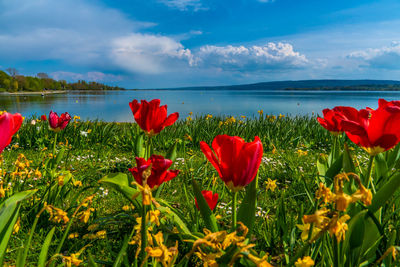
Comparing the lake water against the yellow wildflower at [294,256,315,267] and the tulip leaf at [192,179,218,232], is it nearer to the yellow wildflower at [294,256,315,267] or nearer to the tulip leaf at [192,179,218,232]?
the tulip leaf at [192,179,218,232]

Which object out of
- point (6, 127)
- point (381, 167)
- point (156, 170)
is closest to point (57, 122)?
point (6, 127)

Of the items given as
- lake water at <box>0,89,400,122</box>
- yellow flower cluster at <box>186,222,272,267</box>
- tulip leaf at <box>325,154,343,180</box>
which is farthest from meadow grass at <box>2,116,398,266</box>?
lake water at <box>0,89,400,122</box>

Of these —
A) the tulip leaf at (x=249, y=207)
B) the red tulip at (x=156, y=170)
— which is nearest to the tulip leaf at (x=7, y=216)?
the red tulip at (x=156, y=170)

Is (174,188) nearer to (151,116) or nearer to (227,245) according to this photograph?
(151,116)

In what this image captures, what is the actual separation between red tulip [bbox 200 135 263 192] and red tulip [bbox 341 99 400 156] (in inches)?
22.8

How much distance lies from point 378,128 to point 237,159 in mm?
794

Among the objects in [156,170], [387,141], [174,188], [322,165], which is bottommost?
[174,188]

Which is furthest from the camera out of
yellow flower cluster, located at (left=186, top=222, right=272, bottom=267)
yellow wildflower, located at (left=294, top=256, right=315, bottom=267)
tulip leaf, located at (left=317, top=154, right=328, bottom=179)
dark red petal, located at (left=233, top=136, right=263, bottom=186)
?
tulip leaf, located at (left=317, top=154, right=328, bottom=179)

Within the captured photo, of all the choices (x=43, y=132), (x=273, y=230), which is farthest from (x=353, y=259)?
(x=43, y=132)

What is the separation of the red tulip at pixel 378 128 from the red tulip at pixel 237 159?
58 centimetres

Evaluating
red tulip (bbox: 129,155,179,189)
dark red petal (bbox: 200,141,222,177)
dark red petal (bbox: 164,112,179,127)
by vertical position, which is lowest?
red tulip (bbox: 129,155,179,189)

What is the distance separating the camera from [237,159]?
114 centimetres

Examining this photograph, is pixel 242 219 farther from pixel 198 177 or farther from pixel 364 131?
pixel 198 177

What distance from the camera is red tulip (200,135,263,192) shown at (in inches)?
43.8
